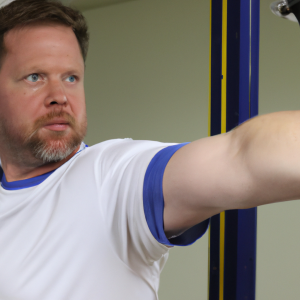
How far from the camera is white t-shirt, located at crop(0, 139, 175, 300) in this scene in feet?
1.55

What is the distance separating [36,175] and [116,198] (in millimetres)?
275

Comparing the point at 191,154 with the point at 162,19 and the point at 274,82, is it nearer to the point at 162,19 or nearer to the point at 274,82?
the point at 274,82

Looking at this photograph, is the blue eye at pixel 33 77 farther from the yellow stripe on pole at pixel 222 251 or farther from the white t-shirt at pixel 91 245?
the yellow stripe on pole at pixel 222 251

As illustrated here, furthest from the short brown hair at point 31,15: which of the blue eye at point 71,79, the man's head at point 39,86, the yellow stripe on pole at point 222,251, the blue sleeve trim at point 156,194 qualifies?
the yellow stripe on pole at point 222,251

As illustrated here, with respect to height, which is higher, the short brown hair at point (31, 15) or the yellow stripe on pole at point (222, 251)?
the short brown hair at point (31, 15)

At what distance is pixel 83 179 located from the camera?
521mm

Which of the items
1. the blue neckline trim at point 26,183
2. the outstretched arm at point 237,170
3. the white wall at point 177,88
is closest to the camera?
the outstretched arm at point 237,170

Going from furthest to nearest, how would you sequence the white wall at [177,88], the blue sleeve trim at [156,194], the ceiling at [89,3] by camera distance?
the ceiling at [89,3] → the white wall at [177,88] → the blue sleeve trim at [156,194]

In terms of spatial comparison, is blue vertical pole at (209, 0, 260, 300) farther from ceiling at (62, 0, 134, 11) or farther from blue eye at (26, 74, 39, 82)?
ceiling at (62, 0, 134, 11)

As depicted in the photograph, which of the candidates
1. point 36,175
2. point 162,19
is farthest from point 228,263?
point 162,19

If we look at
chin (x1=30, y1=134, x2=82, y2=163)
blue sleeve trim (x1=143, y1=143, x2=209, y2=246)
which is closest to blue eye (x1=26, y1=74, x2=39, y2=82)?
chin (x1=30, y1=134, x2=82, y2=163)

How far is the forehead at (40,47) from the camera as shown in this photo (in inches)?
26.0

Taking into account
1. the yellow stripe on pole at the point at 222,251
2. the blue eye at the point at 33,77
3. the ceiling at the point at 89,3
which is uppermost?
the ceiling at the point at 89,3

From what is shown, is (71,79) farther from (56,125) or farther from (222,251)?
(222,251)
